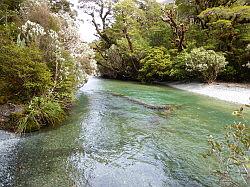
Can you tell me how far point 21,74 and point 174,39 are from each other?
24067mm

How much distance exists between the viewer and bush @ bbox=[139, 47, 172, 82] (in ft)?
101

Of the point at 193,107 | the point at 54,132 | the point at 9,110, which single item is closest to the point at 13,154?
the point at 54,132

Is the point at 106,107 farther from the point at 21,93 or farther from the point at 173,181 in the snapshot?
the point at 173,181

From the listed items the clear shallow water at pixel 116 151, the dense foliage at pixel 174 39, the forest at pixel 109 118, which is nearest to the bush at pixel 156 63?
the dense foliage at pixel 174 39

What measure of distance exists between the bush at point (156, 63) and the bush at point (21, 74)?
1978cm

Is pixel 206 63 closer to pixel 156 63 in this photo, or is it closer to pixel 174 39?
pixel 156 63

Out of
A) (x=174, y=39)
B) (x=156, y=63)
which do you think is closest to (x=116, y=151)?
(x=156, y=63)

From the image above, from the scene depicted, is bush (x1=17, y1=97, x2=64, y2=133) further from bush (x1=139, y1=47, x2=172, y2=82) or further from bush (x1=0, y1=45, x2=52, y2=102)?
bush (x1=139, y1=47, x2=172, y2=82)

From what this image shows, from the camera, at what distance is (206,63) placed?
24875 millimetres

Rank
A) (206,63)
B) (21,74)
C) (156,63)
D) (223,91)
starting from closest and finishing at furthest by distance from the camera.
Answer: (21,74)
(223,91)
(206,63)
(156,63)

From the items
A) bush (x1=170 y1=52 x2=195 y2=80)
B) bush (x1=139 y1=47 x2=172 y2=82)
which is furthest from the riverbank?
bush (x1=139 y1=47 x2=172 y2=82)

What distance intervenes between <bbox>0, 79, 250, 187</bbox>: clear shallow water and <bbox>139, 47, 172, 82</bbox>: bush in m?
16.1

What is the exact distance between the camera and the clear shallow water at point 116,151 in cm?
701

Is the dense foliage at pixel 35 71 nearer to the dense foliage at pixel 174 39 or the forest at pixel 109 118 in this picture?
the forest at pixel 109 118
